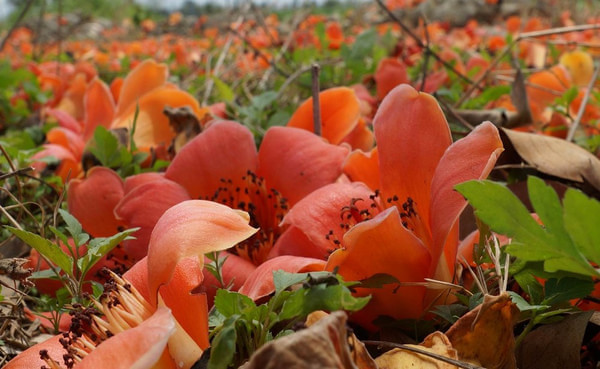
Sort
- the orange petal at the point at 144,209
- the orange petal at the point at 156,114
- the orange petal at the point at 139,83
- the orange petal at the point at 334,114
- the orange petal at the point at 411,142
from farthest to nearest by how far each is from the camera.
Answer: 1. the orange petal at the point at 139,83
2. the orange petal at the point at 156,114
3. the orange petal at the point at 334,114
4. the orange petal at the point at 144,209
5. the orange petal at the point at 411,142

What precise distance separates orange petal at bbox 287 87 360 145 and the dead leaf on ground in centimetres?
69

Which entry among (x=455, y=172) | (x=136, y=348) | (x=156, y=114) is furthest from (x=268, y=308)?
(x=156, y=114)

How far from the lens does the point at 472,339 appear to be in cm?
77

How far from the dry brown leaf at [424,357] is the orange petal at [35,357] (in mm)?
397

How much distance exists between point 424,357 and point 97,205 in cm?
77

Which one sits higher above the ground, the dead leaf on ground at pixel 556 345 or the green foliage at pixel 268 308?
the green foliage at pixel 268 308

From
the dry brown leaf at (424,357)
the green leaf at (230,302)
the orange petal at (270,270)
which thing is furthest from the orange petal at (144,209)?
the dry brown leaf at (424,357)

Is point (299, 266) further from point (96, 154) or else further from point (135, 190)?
point (96, 154)

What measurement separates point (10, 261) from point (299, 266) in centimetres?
41

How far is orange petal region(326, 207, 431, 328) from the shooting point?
827mm

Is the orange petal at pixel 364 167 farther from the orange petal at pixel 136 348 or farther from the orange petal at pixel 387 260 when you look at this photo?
the orange petal at pixel 136 348

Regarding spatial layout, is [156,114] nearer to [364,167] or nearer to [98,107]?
[98,107]

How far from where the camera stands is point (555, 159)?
1.26 meters

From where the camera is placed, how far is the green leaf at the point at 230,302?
29.6 inches
